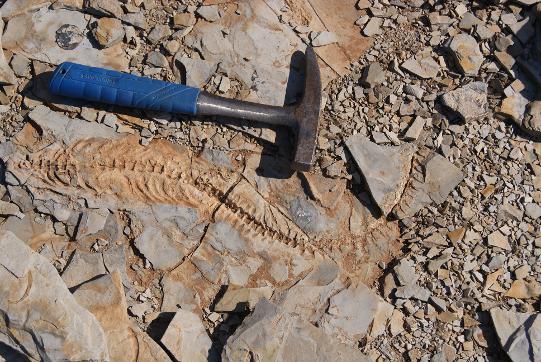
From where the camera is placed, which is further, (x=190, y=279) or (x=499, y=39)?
(x=499, y=39)

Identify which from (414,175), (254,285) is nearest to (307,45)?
(414,175)

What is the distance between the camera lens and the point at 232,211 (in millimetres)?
4078

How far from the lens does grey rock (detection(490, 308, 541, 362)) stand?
384 centimetres

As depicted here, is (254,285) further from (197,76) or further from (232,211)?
(197,76)

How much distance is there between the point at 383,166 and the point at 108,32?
1836 millimetres

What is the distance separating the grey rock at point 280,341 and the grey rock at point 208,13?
1.78 m

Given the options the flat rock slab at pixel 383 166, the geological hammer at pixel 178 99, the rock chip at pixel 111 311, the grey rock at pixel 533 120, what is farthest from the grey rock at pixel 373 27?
the rock chip at pixel 111 311

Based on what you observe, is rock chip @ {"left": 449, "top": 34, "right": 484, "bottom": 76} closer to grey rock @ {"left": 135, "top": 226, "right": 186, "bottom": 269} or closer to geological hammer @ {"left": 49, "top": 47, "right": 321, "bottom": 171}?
geological hammer @ {"left": 49, "top": 47, "right": 321, "bottom": 171}

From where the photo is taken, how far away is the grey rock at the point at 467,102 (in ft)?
13.6

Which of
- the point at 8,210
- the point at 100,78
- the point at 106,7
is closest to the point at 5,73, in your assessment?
the point at 100,78

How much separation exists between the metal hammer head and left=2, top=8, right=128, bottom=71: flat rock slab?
3.64 feet

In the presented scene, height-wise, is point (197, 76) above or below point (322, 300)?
above

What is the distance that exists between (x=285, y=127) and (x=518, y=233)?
149 cm

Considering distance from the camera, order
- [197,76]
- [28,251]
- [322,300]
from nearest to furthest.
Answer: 1. [28,251]
2. [322,300]
3. [197,76]
